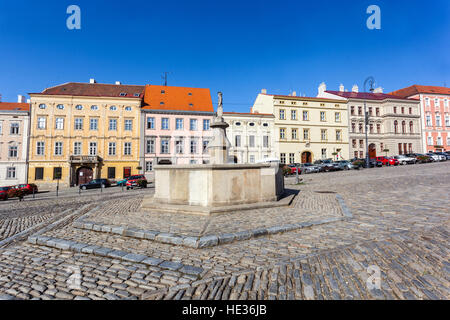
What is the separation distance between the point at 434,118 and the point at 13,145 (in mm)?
71924

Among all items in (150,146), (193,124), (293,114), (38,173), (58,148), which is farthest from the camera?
(293,114)

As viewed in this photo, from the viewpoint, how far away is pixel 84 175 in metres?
29.9

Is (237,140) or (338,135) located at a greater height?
(338,135)

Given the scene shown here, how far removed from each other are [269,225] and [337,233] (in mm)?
1466

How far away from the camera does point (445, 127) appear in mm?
43844

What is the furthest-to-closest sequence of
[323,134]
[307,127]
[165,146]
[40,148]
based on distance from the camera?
[323,134]
[307,127]
[165,146]
[40,148]

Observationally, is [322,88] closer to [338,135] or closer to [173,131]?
[338,135]

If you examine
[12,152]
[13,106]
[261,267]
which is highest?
[13,106]

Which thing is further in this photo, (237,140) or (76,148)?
(237,140)

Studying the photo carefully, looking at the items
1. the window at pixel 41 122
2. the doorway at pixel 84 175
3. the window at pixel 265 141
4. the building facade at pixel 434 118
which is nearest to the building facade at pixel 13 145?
the window at pixel 41 122

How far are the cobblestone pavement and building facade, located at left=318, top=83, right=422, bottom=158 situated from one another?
40626mm

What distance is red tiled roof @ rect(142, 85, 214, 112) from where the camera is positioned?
1314 inches

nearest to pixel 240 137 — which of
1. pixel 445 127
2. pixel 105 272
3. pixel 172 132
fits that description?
pixel 172 132

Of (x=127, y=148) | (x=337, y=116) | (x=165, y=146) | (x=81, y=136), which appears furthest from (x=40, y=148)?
(x=337, y=116)
